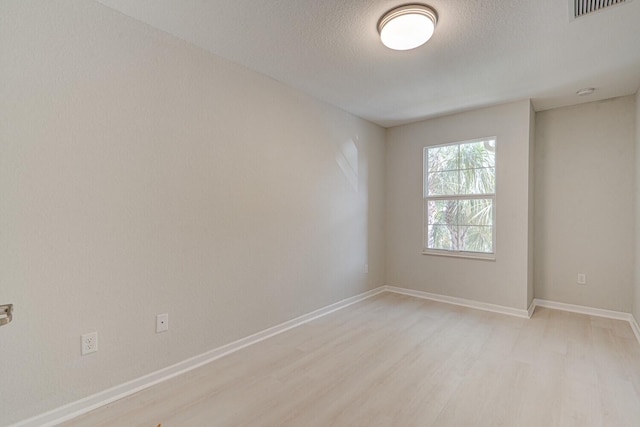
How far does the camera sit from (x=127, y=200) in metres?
1.94

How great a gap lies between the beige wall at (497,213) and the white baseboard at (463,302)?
0.16 ft

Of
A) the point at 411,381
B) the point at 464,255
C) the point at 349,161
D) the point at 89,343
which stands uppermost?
the point at 349,161

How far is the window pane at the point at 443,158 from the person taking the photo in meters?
4.00

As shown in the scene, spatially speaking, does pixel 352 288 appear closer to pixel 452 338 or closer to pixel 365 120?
pixel 452 338

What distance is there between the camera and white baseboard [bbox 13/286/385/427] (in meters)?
1.64

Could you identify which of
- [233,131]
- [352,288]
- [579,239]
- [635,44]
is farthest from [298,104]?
[579,239]

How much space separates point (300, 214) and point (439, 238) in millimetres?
2113

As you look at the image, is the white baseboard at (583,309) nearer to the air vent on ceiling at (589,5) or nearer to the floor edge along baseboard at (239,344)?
the floor edge along baseboard at (239,344)

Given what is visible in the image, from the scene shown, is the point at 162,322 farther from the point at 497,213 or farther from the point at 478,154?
the point at 478,154

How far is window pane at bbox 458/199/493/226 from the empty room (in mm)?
27

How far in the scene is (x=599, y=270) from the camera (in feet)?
11.3

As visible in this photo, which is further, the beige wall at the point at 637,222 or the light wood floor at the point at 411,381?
the beige wall at the point at 637,222

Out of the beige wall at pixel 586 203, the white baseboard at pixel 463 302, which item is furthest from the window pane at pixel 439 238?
the beige wall at pixel 586 203

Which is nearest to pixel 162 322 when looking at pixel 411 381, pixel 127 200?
pixel 127 200
